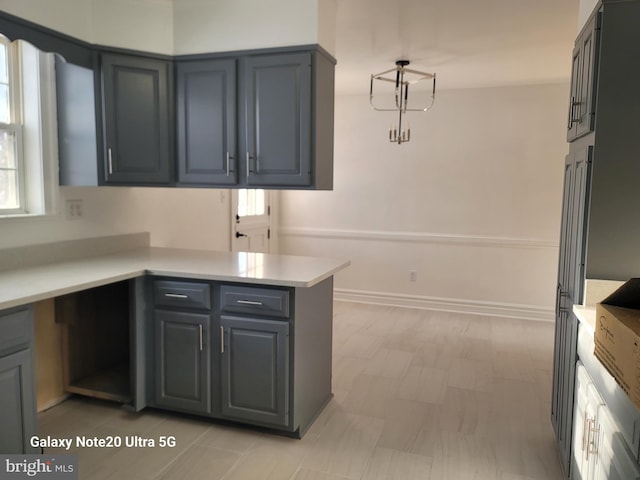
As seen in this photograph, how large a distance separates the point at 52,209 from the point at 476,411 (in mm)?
2865

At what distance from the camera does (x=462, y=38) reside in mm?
3438

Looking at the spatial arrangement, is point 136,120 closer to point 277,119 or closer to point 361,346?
point 277,119

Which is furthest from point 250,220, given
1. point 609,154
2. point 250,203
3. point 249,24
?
point 609,154

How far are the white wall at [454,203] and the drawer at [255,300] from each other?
3.26 metres

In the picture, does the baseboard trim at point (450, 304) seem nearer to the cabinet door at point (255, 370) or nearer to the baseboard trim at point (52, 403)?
the cabinet door at point (255, 370)

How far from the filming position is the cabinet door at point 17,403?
1.92 metres

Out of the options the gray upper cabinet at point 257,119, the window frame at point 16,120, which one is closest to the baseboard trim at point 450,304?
the gray upper cabinet at point 257,119

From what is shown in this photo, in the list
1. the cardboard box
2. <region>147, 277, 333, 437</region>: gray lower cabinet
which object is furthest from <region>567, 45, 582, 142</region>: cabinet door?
<region>147, 277, 333, 437</region>: gray lower cabinet

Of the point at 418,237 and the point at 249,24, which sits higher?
the point at 249,24

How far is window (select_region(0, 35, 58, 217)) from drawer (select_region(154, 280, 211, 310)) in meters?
0.88

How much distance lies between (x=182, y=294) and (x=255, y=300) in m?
0.45

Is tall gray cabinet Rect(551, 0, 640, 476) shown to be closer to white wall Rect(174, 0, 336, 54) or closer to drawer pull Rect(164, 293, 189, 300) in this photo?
white wall Rect(174, 0, 336, 54)

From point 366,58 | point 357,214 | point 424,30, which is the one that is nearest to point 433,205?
point 357,214

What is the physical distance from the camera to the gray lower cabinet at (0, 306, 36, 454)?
1.91 m
